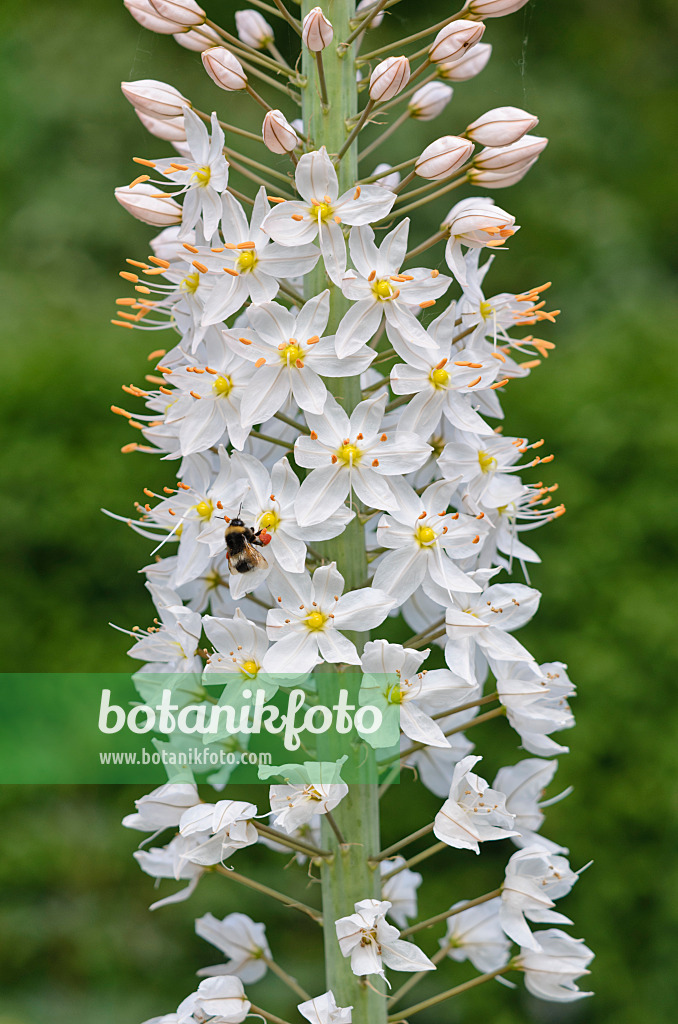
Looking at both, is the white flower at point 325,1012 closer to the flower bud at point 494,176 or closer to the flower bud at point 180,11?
the flower bud at point 494,176

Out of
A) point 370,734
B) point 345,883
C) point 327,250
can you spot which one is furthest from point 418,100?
point 345,883

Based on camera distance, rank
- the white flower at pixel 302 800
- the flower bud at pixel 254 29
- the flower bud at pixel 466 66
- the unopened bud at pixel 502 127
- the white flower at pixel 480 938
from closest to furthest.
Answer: the white flower at pixel 302 800 < the unopened bud at pixel 502 127 < the flower bud at pixel 466 66 < the white flower at pixel 480 938 < the flower bud at pixel 254 29

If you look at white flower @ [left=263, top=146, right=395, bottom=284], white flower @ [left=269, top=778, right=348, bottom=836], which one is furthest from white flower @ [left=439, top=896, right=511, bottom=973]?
white flower @ [left=263, top=146, right=395, bottom=284]

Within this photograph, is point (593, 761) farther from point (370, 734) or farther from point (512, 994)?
point (370, 734)

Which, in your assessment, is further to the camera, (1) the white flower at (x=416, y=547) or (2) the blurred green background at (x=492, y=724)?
(2) the blurred green background at (x=492, y=724)

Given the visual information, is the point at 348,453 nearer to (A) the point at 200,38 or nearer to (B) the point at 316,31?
(B) the point at 316,31

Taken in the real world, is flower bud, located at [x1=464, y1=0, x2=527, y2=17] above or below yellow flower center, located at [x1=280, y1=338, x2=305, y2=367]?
above


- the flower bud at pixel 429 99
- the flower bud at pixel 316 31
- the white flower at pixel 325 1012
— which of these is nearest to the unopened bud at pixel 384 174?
the flower bud at pixel 429 99

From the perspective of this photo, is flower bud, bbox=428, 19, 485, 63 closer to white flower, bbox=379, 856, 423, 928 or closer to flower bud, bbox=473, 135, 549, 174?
flower bud, bbox=473, 135, 549, 174
